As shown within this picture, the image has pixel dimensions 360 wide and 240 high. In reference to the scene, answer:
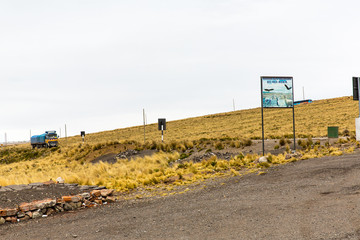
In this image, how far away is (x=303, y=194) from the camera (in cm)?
1094

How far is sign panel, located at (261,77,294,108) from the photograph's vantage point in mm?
21188

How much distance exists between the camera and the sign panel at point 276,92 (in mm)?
21188

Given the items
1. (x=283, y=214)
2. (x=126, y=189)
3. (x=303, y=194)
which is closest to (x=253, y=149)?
(x=126, y=189)

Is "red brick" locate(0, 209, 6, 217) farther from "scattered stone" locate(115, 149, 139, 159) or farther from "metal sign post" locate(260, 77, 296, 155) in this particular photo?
"scattered stone" locate(115, 149, 139, 159)

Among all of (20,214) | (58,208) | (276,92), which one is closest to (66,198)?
(58,208)

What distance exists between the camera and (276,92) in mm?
21297

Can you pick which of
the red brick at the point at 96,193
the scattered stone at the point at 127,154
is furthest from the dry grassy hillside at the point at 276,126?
the red brick at the point at 96,193

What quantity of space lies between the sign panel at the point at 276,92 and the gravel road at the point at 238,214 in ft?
24.4

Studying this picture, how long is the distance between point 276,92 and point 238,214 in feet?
43.8

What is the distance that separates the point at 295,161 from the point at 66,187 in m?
11.5

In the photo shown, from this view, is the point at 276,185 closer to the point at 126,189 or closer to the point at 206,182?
the point at 206,182

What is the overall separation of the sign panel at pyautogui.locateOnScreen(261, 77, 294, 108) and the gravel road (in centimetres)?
742

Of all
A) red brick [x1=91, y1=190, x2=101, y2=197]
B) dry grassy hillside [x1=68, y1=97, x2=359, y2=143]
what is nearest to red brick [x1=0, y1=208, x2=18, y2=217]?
red brick [x1=91, y1=190, x2=101, y2=197]

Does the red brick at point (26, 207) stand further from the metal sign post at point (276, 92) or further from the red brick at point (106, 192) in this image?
the metal sign post at point (276, 92)
